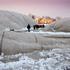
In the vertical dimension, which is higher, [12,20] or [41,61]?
[12,20]

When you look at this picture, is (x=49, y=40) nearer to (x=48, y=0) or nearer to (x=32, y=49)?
(x=32, y=49)

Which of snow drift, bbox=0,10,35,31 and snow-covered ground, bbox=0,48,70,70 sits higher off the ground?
snow drift, bbox=0,10,35,31

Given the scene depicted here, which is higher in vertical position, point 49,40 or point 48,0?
point 48,0

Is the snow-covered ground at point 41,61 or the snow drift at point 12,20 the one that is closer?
the snow-covered ground at point 41,61

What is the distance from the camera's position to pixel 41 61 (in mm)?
1036

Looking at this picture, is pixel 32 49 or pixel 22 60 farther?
pixel 32 49

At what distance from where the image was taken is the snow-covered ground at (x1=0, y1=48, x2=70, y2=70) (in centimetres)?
95

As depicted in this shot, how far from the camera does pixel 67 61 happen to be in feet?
3.41

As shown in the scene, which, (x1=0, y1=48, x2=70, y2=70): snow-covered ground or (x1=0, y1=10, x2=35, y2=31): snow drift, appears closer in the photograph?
(x1=0, y1=48, x2=70, y2=70): snow-covered ground

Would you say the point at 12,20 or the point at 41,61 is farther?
the point at 12,20

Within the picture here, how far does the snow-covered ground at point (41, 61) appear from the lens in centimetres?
95

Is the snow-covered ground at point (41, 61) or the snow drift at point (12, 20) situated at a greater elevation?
the snow drift at point (12, 20)

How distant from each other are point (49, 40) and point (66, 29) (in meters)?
0.61

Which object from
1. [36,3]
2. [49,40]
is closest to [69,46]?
[49,40]
